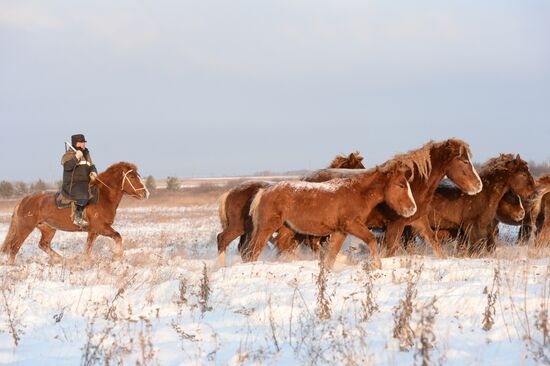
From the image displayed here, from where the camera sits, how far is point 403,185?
9508mm

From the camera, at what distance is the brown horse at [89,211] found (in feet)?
37.2

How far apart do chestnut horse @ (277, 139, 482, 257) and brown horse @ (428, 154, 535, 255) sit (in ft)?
2.57

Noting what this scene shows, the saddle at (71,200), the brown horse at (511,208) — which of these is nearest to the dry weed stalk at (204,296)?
the saddle at (71,200)

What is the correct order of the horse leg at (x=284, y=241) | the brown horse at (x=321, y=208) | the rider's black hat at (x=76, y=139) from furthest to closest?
the rider's black hat at (x=76, y=139) < the horse leg at (x=284, y=241) < the brown horse at (x=321, y=208)

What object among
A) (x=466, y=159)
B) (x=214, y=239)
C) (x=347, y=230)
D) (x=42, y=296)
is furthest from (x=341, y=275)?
(x=214, y=239)

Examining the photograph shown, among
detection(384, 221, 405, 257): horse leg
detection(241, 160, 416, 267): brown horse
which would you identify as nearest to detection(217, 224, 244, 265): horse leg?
detection(241, 160, 416, 267): brown horse

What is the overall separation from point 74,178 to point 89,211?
71cm

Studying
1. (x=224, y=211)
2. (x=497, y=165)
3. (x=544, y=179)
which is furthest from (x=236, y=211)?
(x=544, y=179)

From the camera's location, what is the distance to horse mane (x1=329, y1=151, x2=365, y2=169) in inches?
513

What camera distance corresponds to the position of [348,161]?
42.9 feet

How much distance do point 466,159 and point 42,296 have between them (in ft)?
24.5

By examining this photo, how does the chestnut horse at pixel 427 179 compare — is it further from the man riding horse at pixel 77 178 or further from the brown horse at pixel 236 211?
the man riding horse at pixel 77 178

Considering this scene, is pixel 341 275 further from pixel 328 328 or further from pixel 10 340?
pixel 10 340

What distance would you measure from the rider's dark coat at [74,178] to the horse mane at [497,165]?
764 cm
